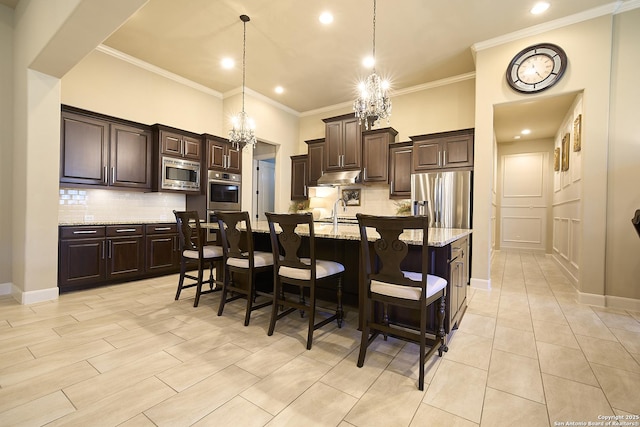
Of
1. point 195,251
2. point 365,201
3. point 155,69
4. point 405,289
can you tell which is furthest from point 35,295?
point 365,201

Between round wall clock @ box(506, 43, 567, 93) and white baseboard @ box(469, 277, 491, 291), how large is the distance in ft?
8.36

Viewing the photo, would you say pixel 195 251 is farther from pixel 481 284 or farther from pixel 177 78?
pixel 481 284

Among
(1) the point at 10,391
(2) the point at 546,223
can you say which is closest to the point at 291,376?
(1) the point at 10,391

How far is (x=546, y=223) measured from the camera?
263 inches

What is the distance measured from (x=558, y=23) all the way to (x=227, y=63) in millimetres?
4559

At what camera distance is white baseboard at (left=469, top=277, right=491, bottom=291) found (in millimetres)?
3777

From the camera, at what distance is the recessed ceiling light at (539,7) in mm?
3088

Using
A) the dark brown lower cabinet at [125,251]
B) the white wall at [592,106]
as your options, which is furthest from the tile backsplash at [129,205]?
the white wall at [592,106]

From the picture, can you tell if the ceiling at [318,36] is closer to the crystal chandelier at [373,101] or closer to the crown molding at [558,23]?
the crown molding at [558,23]

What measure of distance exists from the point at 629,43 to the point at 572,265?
2.87m

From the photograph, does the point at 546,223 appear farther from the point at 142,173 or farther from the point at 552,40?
the point at 142,173

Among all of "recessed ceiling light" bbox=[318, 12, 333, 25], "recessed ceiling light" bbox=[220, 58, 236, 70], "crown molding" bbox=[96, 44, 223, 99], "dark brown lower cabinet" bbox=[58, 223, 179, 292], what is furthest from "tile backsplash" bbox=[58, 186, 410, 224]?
"recessed ceiling light" bbox=[318, 12, 333, 25]

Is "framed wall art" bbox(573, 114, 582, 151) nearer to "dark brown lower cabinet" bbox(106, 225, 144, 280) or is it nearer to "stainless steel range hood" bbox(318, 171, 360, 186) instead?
"stainless steel range hood" bbox(318, 171, 360, 186)

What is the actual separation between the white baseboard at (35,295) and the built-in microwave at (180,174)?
1866mm
